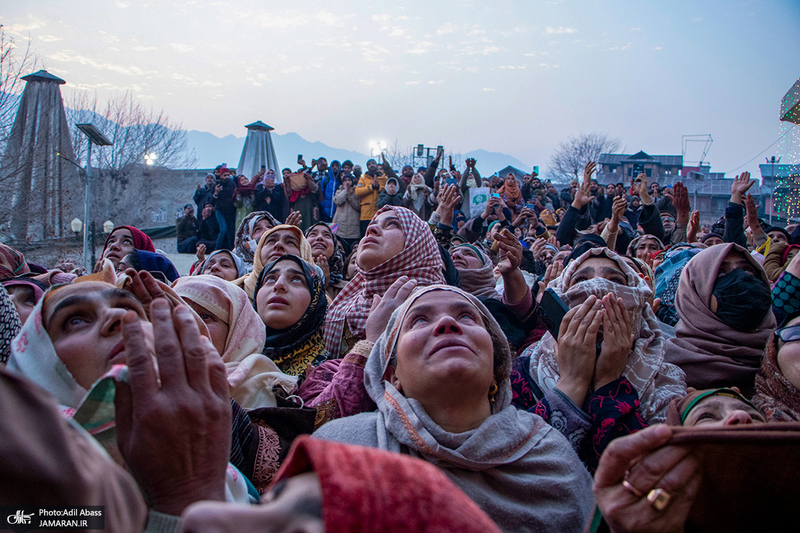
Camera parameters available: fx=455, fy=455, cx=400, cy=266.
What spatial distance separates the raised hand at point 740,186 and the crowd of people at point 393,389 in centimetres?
99

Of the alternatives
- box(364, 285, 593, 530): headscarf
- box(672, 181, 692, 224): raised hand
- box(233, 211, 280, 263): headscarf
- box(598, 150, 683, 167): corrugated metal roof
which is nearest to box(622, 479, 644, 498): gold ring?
box(364, 285, 593, 530): headscarf

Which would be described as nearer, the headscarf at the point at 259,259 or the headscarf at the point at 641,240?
the headscarf at the point at 259,259

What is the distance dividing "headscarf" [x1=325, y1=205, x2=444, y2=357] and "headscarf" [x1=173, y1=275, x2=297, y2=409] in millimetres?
677

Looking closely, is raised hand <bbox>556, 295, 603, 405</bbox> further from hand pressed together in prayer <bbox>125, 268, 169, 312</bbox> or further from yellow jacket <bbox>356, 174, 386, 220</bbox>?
yellow jacket <bbox>356, 174, 386, 220</bbox>

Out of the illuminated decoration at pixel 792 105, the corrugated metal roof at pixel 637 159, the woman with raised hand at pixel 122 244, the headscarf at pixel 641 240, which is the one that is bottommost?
the woman with raised hand at pixel 122 244

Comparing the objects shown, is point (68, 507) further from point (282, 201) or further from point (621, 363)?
point (282, 201)

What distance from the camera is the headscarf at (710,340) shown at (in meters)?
2.70

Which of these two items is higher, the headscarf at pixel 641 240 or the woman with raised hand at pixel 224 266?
the headscarf at pixel 641 240

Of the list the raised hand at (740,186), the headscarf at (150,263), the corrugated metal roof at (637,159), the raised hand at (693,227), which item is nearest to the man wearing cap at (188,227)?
the headscarf at (150,263)

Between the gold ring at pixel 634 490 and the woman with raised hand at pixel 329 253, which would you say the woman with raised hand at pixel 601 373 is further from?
the woman with raised hand at pixel 329 253

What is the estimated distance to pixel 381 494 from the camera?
0.68m

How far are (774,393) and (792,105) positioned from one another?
7.66m

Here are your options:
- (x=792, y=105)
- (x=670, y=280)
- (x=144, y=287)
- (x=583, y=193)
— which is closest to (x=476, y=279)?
(x=670, y=280)

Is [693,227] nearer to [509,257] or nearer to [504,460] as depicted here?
[509,257]
